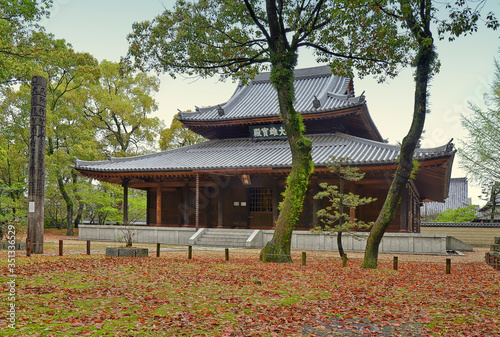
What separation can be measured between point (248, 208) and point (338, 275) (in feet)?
50.5

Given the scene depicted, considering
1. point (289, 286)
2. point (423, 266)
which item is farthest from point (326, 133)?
point (289, 286)

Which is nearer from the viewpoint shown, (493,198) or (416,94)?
(416,94)

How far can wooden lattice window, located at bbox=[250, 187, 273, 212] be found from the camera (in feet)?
87.6

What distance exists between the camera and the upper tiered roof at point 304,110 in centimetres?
2662

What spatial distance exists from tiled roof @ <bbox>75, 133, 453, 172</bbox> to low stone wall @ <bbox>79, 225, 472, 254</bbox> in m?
3.61

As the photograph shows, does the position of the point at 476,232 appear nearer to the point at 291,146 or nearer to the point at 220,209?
the point at 220,209

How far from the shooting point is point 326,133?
2802 centimetres

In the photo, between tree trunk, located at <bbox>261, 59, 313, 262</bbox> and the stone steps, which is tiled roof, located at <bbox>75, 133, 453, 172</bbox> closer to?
the stone steps

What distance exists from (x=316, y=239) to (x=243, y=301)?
14.9m

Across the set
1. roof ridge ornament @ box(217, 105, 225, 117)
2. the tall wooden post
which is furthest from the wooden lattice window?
the tall wooden post

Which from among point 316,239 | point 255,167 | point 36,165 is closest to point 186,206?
point 255,167

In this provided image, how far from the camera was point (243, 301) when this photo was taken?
799 centimetres

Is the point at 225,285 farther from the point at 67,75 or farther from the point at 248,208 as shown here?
the point at 67,75

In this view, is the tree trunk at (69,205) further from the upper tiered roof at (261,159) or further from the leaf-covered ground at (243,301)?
the leaf-covered ground at (243,301)
